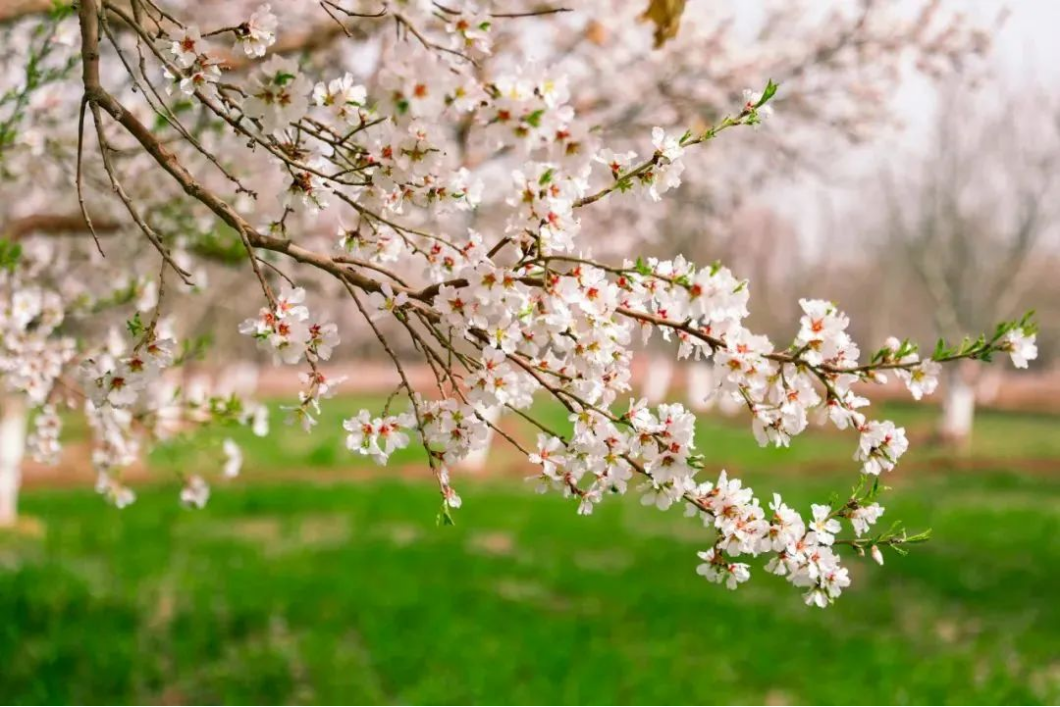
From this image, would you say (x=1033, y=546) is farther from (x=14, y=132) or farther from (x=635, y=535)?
(x=14, y=132)

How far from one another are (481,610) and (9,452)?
798 cm

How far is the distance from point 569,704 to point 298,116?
3405 millimetres

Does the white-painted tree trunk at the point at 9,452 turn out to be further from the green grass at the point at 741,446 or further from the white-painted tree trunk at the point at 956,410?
the white-painted tree trunk at the point at 956,410

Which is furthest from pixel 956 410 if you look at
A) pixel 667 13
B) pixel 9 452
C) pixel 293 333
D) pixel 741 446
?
pixel 293 333

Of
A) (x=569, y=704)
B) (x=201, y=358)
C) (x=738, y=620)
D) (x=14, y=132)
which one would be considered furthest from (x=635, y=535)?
(x=14, y=132)

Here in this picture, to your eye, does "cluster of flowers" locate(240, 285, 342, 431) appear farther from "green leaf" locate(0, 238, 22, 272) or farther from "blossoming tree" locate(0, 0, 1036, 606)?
"green leaf" locate(0, 238, 22, 272)

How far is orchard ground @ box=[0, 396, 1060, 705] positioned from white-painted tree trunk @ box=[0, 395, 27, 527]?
41cm

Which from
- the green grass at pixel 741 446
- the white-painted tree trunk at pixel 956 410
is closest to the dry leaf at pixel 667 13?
the green grass at pixel 741 446

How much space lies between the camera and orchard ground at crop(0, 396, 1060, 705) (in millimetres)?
4816

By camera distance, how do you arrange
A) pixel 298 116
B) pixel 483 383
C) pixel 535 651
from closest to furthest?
pixel 298 116, pixel 483 383, pixel 535 651

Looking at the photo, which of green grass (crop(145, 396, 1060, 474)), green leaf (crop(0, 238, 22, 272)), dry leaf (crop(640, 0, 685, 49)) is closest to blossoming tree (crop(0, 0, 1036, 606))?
dry leaf (crop(640, 0, 685, 49))

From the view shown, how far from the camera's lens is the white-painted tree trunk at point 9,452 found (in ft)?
34.7

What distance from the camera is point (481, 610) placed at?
6.43 meters

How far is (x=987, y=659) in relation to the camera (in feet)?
18.4
